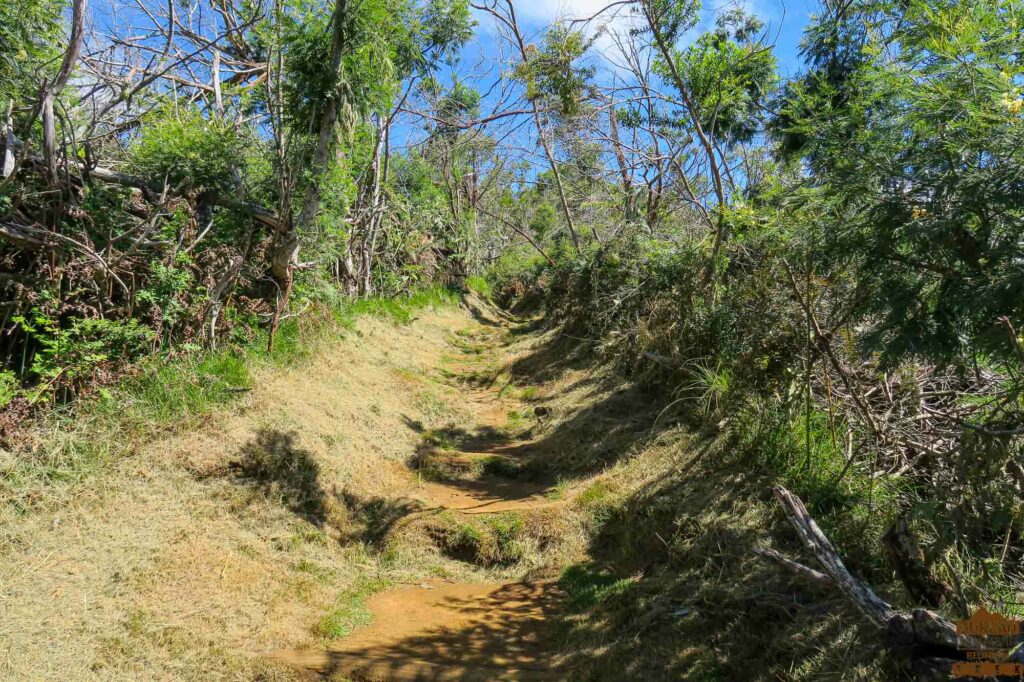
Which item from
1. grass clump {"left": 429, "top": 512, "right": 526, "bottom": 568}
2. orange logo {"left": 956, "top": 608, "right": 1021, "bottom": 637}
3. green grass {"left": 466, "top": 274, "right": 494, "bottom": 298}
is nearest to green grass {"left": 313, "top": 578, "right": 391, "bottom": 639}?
grass clump {"left": 429, "top": 512, "right": 526, "bottom": 568}

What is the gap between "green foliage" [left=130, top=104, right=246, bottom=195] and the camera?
602 cm

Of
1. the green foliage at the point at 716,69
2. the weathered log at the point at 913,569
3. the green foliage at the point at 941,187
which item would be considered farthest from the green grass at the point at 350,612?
the green foliage at the point at 716,69

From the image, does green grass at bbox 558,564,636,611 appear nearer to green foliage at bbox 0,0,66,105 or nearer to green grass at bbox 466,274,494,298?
green foliage at bbox 0,0,66,105

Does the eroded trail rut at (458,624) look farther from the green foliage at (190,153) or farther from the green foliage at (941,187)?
the green foliage at (190,153)

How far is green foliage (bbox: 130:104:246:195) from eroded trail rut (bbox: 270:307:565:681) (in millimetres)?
3929

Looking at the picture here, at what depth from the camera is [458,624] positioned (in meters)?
4.36

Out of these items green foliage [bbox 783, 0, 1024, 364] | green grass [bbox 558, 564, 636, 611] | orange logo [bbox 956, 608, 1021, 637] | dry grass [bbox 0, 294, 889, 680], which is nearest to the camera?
orange logo [bbox 956, 608, 1021, 637]

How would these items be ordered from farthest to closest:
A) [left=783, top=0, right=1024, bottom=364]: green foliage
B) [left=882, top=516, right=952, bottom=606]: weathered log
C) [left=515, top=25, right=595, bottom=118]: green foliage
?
[left=515, top=25, right=595, bottom=118]: green foliage, [left=882, top=516, right=952, bottom=606]: weathered log, [left=783, top=0, right=1024, bottom=364]: green foliage

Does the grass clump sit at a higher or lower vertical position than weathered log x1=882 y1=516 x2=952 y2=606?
lower

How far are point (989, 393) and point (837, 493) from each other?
1.21 m

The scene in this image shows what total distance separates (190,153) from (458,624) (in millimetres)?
5393

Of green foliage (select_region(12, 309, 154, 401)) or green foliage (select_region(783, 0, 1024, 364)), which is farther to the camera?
green foliage (select_region(12, 309, 154, 401))

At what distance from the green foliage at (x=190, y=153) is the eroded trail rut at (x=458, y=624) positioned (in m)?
3.93

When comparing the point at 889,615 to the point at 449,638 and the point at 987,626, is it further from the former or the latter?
the point at 449,638
